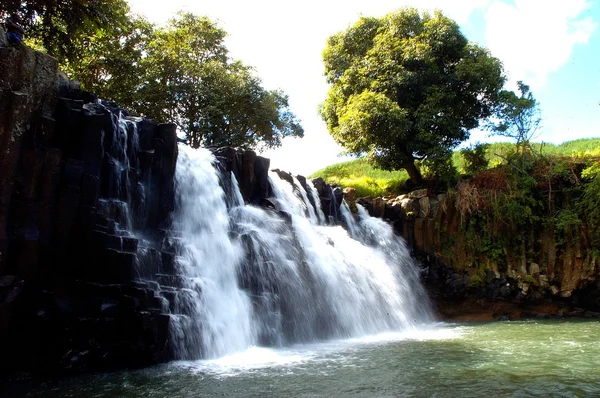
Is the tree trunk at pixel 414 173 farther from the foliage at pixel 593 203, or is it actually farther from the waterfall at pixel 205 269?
the waterfall at pixel 205 269

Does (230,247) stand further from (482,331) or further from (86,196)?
(482,331)

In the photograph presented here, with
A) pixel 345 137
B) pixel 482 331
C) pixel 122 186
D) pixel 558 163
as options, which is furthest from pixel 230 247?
pixel 558 163

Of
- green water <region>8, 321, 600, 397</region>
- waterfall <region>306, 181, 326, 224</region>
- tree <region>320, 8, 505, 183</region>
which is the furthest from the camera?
tree <region>320, 8, 505, 183</region>

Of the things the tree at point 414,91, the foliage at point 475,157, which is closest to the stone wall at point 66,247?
the tree at point 414,91

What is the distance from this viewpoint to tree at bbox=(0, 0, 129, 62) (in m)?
12.9

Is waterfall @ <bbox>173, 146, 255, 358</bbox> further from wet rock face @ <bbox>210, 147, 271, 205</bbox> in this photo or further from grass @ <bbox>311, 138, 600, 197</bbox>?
grass @ <bbox>311, 138, 600, 197</bbox>

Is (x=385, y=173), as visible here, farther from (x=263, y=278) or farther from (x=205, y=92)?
(x=263, y=278)

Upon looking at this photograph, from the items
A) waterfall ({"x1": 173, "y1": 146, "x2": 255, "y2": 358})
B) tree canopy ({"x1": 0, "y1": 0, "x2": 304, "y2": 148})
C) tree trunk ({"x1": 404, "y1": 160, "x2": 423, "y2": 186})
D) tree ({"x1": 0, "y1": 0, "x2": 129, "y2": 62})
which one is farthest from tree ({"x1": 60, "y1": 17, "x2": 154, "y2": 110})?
tree trunk ({"x1": 404, "y1": 160, "x2": 423, "y2": 186})

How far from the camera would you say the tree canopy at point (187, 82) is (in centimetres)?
2281

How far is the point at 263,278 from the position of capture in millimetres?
11773

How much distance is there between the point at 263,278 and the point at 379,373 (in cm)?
502

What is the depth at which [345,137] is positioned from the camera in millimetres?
22453

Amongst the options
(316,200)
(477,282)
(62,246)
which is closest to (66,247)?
(62,246)

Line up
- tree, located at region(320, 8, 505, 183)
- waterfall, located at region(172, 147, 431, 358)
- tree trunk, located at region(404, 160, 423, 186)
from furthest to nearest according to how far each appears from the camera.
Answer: tree trunk, located at region(404, 160, 423, 186) → tree, located at region(320, 8, 505, 183) → waterfall, located at region(172, 147, 431, 358)
